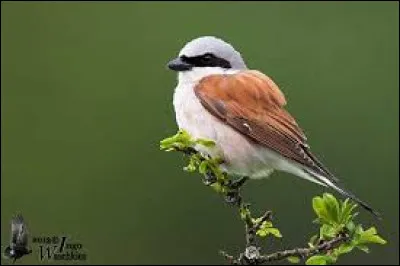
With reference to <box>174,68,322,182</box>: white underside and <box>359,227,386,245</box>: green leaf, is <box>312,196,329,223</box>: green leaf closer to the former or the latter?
<box>359,227,386,245</box>: green leaf

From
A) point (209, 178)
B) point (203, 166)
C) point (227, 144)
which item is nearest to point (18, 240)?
point (203, 166)

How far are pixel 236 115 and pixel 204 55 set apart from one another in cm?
17

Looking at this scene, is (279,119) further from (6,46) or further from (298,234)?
(6,46)

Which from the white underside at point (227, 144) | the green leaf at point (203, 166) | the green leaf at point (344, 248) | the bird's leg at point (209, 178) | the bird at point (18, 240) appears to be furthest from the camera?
the white underside at point (227, 144)

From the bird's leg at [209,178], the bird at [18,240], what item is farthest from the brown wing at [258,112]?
the bird at [18,240]

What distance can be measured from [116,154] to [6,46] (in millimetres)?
1232

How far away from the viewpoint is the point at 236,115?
2.77 metres

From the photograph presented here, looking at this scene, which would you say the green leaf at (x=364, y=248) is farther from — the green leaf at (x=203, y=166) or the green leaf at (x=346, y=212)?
the green leaf at (x=203, y=166)

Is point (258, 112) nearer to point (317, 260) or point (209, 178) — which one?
point (209, 178)

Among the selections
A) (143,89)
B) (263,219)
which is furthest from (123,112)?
(263,219)

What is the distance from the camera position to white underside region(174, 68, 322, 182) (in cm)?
269

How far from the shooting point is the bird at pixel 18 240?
6.24 ft

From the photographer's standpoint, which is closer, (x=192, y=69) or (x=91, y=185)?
(x=192, y=69)

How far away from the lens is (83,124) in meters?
6.29
